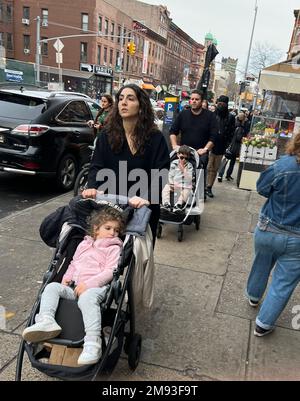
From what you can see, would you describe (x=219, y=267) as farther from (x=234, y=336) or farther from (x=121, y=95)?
(x=121, y=95)

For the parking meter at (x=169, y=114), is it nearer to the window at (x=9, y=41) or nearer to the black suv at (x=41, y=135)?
the black suv at (x=41, y=135)

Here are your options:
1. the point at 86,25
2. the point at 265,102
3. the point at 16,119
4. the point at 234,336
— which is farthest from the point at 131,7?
the point at 234,336

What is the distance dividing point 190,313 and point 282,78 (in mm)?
6698

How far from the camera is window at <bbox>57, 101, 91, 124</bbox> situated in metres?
7.36

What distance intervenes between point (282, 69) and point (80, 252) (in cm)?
758

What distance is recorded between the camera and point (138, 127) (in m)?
2.93

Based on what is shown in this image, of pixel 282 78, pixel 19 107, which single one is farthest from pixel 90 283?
pixel 282 78

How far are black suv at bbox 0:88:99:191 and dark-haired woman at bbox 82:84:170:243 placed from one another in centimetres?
398

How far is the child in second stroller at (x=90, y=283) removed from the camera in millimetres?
2125

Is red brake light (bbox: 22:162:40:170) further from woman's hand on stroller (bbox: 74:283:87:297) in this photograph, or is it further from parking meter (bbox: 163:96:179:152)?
parking meter (bbox: 163:96:179:152)

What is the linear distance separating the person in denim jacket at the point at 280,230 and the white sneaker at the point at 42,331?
1.80 metres

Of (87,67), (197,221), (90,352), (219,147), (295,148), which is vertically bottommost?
(197,221)

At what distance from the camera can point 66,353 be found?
7.48ft

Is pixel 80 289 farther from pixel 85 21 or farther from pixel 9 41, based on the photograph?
pixel 9 41
